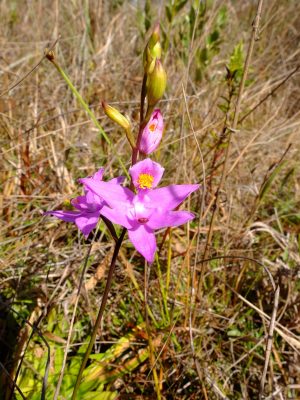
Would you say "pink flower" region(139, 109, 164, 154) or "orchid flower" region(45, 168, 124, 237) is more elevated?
"pink flower" region(139, 109, 164, 154)

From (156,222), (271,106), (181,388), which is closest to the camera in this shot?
(156,222)

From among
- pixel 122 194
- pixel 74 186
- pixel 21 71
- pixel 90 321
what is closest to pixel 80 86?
pixel 21 71

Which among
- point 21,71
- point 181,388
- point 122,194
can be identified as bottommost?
point 181,388

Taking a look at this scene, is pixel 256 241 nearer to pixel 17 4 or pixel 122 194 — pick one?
pixel 122 194

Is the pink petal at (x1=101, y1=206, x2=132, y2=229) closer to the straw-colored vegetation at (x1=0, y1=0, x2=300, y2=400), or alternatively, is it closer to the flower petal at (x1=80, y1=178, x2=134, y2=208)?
the flower petal at (x1=80, y1=178, x2=134, y2=208)

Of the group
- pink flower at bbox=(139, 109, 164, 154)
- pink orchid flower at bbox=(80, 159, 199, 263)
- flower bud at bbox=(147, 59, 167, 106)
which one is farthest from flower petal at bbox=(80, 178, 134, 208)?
flower bud at bbox=(147, 59, 167, 106)

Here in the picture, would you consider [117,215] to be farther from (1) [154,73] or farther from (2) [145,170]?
(1) [154,73]
